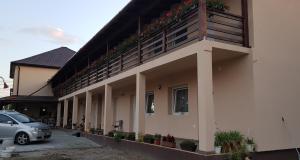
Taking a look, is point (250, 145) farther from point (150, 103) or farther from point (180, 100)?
point (150, 103)

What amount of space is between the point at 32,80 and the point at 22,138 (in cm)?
2030

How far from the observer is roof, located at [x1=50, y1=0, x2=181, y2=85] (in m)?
12.1

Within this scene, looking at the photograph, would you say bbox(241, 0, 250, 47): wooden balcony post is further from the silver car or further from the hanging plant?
the silver car

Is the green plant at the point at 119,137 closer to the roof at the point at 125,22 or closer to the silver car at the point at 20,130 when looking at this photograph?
the silver car at the point at 20,130

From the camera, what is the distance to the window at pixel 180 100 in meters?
11.8

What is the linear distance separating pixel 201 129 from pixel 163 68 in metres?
3.66

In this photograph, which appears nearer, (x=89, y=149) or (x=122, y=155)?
(x=122, y=155)

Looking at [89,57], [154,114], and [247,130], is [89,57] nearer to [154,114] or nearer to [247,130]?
[154,114]

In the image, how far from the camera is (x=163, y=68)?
10.7 m

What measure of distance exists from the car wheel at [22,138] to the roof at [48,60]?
20.2 meters

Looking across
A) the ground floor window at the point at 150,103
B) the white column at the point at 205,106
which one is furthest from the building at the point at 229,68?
the ground floor window at the point at 150,103

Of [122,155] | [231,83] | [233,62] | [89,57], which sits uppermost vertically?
[89,57]

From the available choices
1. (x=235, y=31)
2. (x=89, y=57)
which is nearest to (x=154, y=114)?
(x=235, y=31)

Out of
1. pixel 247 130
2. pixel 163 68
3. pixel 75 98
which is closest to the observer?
pixel 247 130
